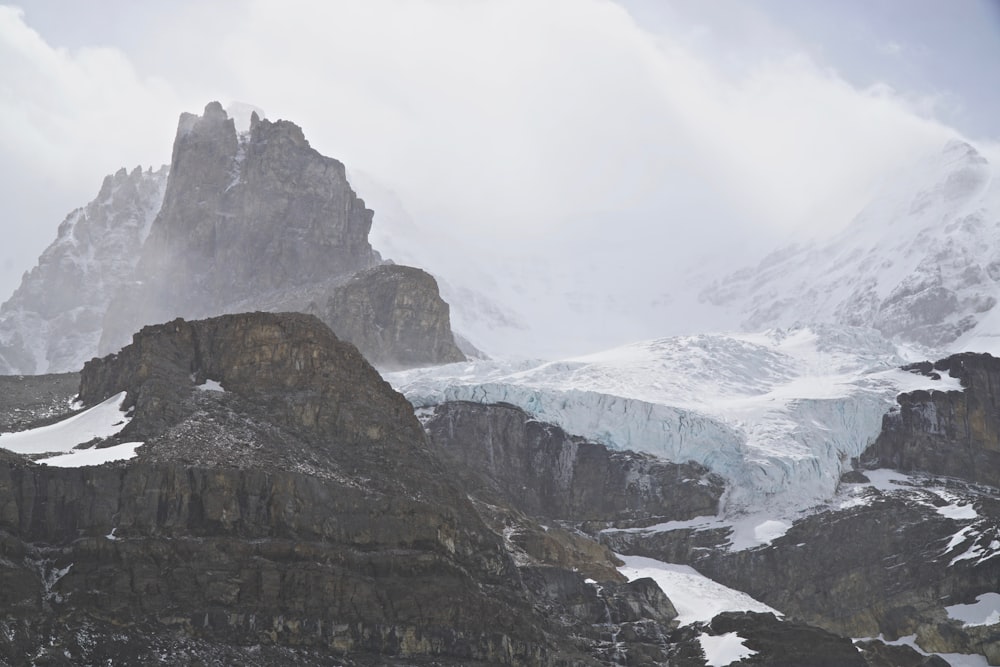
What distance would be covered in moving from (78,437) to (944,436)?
120 m

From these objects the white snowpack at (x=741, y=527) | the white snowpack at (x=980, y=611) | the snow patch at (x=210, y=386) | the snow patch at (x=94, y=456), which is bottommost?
the white snowpack at (x=980, y=611)

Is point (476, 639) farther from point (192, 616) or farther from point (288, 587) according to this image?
point (192, 616)

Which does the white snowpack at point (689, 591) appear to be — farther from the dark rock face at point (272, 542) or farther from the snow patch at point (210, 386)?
the snow patch at point (210, 386)

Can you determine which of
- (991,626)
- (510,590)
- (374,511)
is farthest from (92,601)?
(991,626)

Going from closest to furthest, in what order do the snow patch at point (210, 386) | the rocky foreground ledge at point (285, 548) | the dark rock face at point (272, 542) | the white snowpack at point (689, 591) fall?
the dark rock face at point (272, 542) < the rocky foreground ledge at point (285, 548) < the snow patch at point (210, 386) < the white snowpack at point (689, 591)

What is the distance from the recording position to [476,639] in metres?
111

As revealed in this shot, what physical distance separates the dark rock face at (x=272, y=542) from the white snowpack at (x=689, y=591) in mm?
3908

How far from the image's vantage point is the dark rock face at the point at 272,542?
98875 millimetres

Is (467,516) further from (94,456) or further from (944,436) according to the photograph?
(944,436)

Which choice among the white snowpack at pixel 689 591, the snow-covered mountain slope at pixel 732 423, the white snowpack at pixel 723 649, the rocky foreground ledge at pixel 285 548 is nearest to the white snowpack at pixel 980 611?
the rocky foreground ledge at pixel 285 548

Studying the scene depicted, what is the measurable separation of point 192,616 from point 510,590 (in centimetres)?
3065

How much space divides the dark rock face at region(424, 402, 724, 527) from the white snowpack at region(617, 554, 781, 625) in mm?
10625

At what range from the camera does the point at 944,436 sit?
195m

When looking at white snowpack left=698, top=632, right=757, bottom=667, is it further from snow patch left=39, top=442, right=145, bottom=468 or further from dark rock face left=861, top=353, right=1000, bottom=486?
dark rock face left=861, top=353, right=1000, bottom=486
